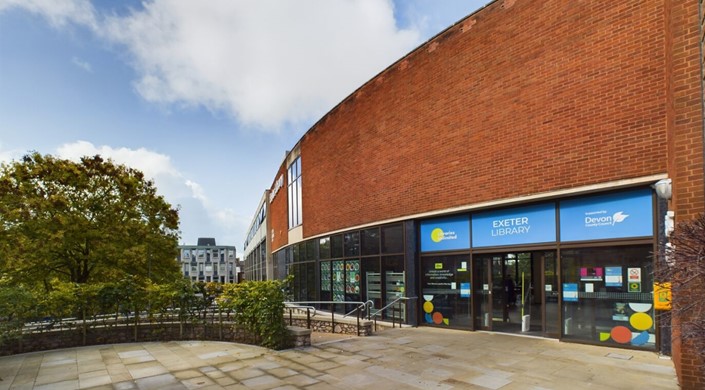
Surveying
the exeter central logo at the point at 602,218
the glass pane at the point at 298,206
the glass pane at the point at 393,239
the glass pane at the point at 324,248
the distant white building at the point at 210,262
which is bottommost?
the distant white building at the point at 210,262

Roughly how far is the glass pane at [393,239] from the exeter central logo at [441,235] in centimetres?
124

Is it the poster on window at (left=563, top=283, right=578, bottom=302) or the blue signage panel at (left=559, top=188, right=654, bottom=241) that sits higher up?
the blue signage panel at (left=559, top=188, right=654, bottom=241)

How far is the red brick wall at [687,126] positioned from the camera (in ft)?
17.4

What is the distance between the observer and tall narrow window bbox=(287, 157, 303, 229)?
2195 cm

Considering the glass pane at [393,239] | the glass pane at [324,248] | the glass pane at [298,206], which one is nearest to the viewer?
the glass pane at [393,239]

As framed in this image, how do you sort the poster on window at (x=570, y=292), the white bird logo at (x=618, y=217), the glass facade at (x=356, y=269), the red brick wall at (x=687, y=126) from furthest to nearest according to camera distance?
the glass facade at (x=356, y=269), the poster on window at (x=570, y=292), the white bird logo at (x=618, y=217), the red brick wall at (x=687, y=126)

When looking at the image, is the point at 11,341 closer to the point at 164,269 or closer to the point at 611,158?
→ the point at 164,269

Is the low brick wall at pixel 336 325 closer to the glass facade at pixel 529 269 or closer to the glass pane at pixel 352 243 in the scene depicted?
the glass facade at pixel 529 269

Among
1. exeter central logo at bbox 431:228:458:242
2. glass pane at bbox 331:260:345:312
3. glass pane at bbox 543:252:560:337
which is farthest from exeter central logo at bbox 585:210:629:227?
glass pane at bbox 331:260:345:312

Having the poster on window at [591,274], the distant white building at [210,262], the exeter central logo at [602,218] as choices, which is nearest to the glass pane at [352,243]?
the poster on window at [591,274]

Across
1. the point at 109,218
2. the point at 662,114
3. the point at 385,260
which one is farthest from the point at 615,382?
the point at 109,218

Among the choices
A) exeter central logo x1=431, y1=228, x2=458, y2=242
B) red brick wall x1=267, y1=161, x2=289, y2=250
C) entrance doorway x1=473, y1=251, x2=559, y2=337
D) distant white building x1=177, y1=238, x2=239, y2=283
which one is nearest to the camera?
entrance doorway x1=473, y1=251, x2=559, y2=337

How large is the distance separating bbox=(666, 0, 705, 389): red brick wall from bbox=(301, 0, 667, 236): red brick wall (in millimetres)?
1846

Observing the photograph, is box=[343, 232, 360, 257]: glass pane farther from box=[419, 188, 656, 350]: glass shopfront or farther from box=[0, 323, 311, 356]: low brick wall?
box=[0, 323, 311, 356]: low brick wall
